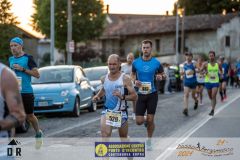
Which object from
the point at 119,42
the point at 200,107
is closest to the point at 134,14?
the point at 119,42

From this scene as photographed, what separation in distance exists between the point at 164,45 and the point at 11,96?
73788 mm

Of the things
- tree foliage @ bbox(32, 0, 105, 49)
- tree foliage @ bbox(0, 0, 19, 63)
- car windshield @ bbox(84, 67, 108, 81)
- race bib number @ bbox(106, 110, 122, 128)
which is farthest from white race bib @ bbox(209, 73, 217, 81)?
tree foliage @ bbox(32, 0, 105, 49)

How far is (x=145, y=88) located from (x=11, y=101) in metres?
6.74

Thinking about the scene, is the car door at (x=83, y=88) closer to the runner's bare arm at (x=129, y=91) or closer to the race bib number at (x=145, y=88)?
the race bib number at (x=145, y=88)

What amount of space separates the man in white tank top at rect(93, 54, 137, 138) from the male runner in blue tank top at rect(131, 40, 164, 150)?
2328 millimetres

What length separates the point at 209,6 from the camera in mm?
86812

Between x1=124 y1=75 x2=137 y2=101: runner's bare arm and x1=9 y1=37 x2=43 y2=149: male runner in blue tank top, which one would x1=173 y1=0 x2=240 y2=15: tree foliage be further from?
x1=124 y1=75 x2=137 y2=101: runner's bare arm


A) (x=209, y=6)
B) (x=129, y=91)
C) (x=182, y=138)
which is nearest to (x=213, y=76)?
(x=182, y=138)

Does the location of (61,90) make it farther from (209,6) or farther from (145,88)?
(209,6)

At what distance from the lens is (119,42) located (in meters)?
80.2

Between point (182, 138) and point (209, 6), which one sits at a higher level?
point (209, 6)

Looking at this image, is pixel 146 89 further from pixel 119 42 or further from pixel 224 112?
pixel 119 42

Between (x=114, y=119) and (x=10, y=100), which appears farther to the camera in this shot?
(x=114, y=119)

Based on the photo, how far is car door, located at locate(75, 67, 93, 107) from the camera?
1853cm
